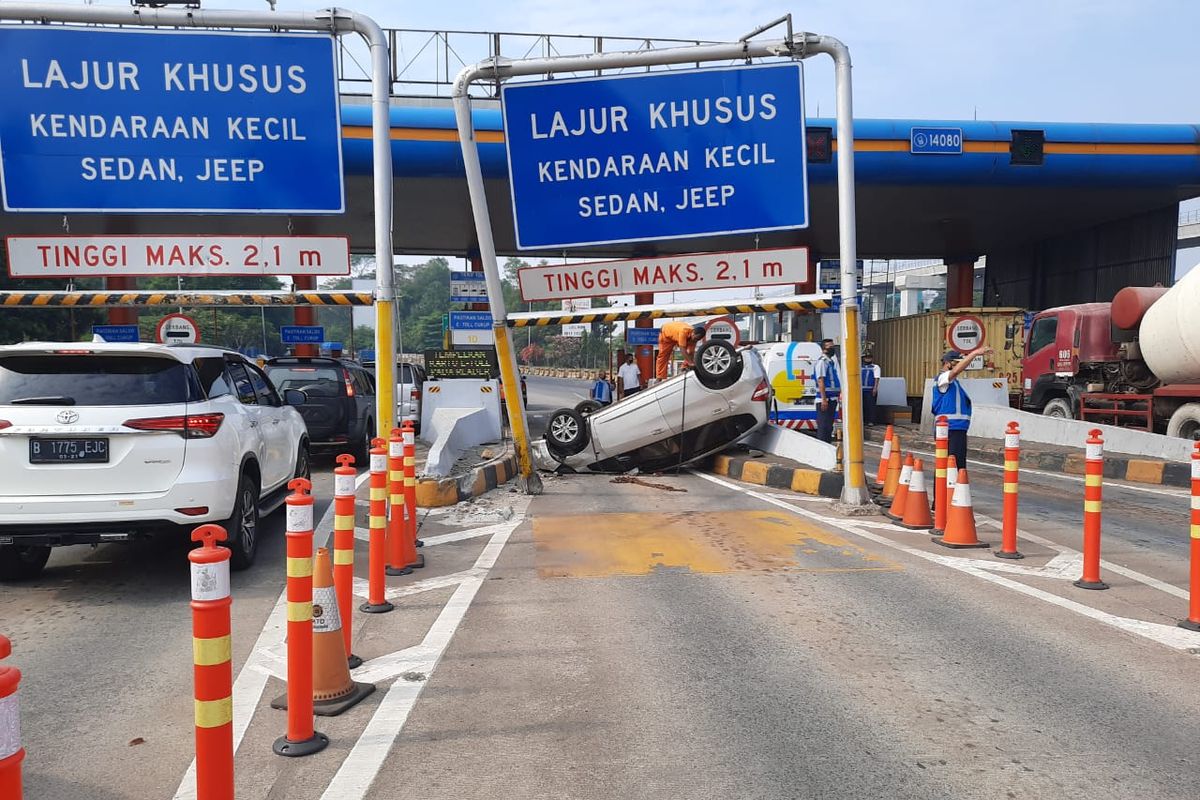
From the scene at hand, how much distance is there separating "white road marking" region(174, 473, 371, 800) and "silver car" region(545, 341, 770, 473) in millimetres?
7168

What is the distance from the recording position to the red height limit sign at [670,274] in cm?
1077

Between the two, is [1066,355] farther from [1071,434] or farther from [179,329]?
[179,329]

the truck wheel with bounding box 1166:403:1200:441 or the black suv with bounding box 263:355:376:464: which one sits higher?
the black suv with bounding box 263:355:376:464

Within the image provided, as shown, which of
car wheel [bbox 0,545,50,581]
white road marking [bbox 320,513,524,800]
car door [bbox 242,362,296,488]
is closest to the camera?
white road marking [bbox 320,513,524,800]

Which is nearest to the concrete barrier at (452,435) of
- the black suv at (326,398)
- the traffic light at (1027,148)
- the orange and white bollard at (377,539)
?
the black suv at (326,398)

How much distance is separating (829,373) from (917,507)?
21.2ft

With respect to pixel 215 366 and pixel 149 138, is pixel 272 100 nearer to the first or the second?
pixel 149 138

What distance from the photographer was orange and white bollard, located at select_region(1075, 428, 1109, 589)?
627 cm

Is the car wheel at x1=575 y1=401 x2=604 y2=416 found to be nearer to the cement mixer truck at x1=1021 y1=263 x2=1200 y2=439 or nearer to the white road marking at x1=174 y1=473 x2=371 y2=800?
the white road marking at x1=174 y1=473 x2=371 y2=800

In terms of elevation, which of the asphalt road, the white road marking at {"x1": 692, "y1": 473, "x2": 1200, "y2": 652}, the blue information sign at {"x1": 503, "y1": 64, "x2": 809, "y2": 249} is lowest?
the white road marking at {"x1": 692, "y1": 473, "x2": 1200, "y2": 652}

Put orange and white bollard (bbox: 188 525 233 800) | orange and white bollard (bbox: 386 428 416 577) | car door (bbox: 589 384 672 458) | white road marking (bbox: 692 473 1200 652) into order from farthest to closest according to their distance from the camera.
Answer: car door (bbox: 589 384 672 458) < orange and white bollard (bbox: 386 428 416 577) < white road marking (bbox: 692 473 1200 652) < orange and white bollard (bbox: 188 525 233 800)

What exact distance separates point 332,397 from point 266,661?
9466 millimetres

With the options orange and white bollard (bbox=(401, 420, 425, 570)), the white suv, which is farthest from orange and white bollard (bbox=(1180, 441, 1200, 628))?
the white suv

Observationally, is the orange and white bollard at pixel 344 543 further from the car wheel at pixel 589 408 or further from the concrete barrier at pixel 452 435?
the car wheel at pixel 589 408
